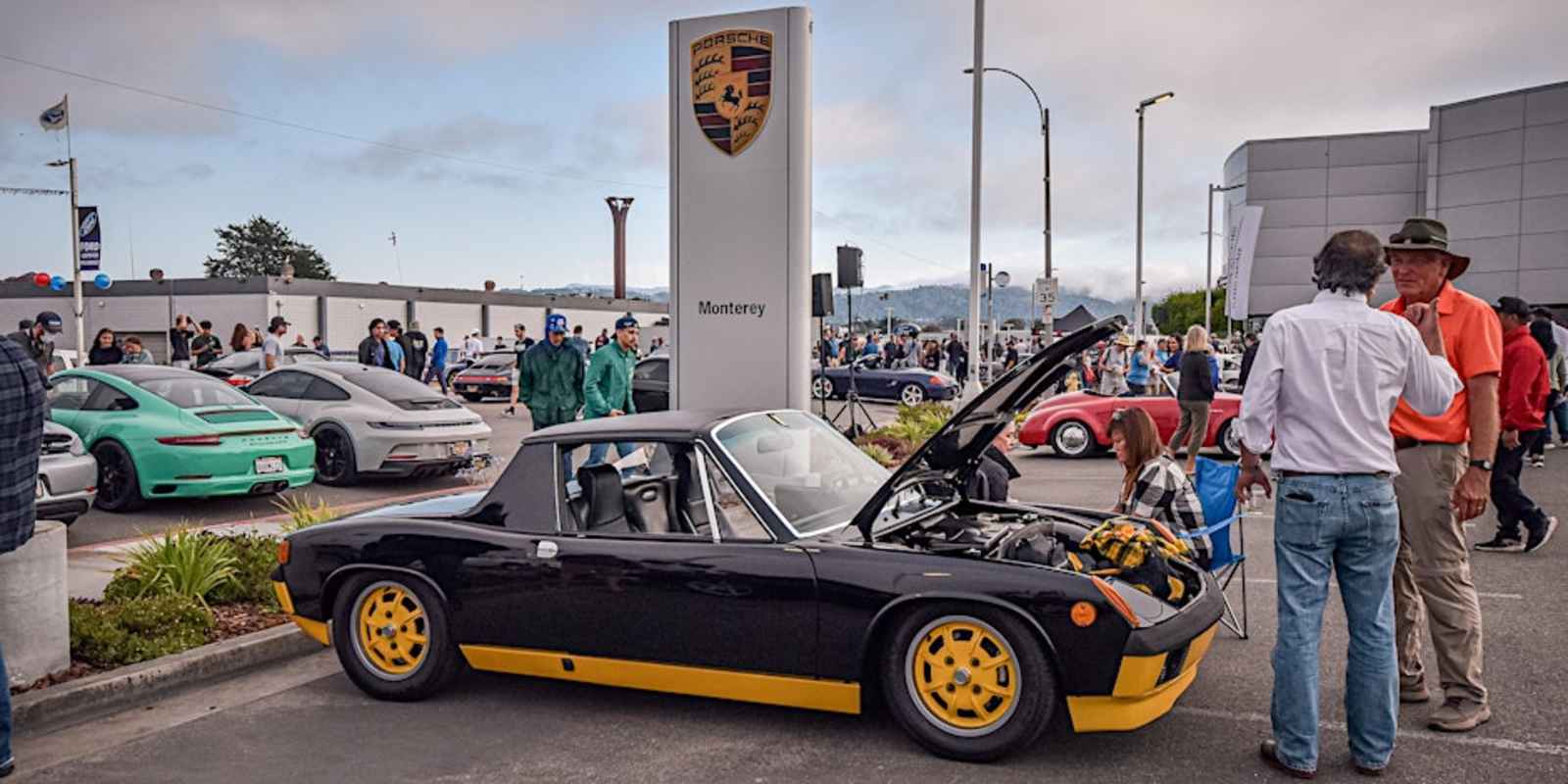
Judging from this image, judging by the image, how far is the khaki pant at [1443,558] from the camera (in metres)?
4.45

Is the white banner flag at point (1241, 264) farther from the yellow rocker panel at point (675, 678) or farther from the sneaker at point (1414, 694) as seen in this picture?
the yellow rocker panel at point (675, 678)

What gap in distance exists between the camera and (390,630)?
5113mm

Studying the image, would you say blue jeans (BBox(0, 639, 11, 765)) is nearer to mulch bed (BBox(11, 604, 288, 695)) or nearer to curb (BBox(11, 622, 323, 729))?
curb (BBox(11, 622, 323, 729))

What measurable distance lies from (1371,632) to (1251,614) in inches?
102

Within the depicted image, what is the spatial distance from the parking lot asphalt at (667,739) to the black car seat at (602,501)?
0.78 metres

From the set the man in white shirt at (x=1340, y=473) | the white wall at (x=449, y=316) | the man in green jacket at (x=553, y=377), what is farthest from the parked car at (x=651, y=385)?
the white wall at (x=449, y=316)

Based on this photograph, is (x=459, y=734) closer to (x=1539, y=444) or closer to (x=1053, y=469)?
(x=1053, y=469)

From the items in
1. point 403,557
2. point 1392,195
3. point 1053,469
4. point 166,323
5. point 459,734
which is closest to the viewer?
point 459,734

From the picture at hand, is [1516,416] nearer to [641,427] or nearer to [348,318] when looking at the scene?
[641,427]

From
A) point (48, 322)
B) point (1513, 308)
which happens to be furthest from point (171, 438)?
point (1513, 308)

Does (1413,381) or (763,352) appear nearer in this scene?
(1413,381)

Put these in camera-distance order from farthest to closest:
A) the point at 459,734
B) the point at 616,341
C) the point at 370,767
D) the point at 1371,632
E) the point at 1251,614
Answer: the point at 616,341, the point at 1251,614, the point at 459,734, the point at 370,767, the point at 1371,632

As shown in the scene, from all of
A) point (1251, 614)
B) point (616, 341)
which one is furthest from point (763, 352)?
point (1251, 614)

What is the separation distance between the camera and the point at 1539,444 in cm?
1332
